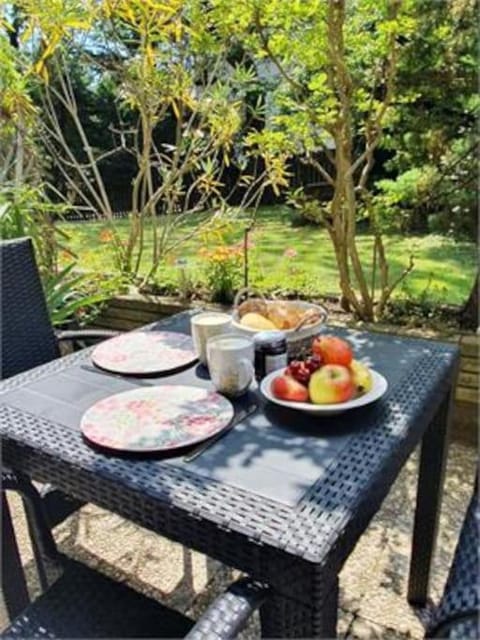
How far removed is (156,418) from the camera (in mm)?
1214

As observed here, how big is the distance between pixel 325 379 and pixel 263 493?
322 mm

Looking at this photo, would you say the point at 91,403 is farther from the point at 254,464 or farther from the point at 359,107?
the point at 359,107

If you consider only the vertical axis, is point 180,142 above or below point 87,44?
below

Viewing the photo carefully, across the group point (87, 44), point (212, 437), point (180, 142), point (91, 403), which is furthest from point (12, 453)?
point (87, 44)

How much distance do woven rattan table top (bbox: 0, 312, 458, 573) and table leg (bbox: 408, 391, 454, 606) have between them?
34 centimetres

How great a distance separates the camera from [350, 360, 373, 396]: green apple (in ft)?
4.12

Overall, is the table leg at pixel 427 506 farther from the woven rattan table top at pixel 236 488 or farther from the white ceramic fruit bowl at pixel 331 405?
the white ceramic fruit bowl at pixel 331 405

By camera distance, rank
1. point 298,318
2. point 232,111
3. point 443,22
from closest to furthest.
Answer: point 298,318 → point 443,22 → point 232,111

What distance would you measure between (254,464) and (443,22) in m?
2.59

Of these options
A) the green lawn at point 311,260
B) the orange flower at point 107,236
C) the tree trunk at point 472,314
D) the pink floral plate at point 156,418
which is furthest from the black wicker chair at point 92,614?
the orange flower at point 107,236

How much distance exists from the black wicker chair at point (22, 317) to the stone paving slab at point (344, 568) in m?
0.32

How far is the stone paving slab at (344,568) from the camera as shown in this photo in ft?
5.49

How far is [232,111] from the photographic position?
357 cm

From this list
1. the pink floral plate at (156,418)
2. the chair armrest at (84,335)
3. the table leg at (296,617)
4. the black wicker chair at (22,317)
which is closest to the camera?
the table leg at (296,617)
